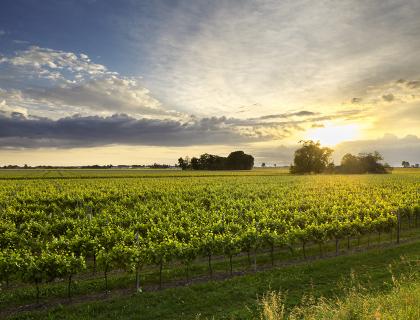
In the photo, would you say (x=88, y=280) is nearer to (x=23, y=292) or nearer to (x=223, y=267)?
(x=23, y=292)

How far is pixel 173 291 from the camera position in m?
14.1

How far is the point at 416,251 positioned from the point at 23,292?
64.8 ft

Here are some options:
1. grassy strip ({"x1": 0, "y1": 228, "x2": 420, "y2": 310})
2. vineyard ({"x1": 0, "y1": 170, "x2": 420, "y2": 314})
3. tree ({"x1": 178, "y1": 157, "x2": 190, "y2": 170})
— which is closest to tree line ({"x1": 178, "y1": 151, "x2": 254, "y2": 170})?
tree ({"x1": 178, "y1": 157, "x2": 190, "y2": 170})

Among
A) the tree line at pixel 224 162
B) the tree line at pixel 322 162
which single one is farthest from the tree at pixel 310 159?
the tree line at pixel 224 162

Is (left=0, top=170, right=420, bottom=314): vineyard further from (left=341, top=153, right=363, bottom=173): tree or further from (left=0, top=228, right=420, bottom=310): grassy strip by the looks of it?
(left=341, top=153, right=363, bottom=173): tree

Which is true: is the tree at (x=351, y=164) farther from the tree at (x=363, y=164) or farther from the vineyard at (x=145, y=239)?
the vineyard at (x=145, y=239)

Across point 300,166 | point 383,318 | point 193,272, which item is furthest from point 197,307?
point 300,166

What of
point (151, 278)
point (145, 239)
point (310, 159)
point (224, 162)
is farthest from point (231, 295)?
point (224, 162)

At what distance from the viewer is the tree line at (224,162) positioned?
14812 cm

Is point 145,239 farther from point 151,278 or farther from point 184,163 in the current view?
point 184,163

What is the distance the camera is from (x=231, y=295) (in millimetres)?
13594

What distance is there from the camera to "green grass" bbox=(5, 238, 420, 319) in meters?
12.1

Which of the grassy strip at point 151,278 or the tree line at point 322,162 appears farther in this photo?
the tree line at point 322,162

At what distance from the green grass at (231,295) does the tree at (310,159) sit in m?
102
